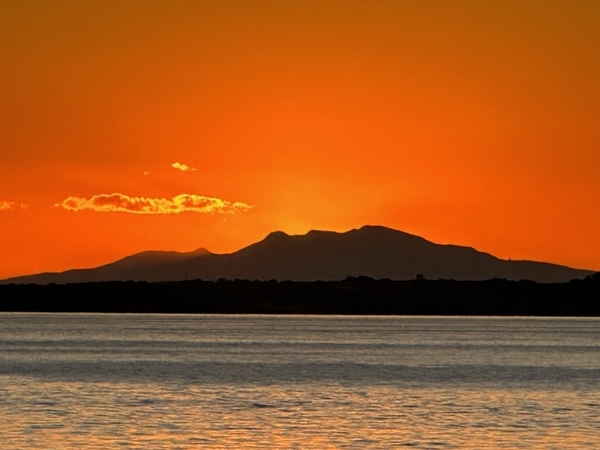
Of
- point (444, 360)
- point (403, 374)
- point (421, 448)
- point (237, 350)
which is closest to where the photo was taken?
point (421, 448)

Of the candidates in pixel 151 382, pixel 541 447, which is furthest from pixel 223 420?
pixel 151 382

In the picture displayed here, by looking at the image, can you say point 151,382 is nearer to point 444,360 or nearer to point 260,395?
point 260,395

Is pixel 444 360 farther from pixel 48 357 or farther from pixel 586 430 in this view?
pixel 586 430

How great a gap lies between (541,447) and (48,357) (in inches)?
3138

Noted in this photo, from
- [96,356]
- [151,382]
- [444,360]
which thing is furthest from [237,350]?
[151,382]

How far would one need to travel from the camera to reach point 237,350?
470 feet

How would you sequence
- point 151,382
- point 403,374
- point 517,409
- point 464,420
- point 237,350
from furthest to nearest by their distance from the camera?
point 237,350
point 403,374
point 151,382
point 517,409
point 464,420

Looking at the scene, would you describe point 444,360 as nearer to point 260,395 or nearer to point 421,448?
point 260,395

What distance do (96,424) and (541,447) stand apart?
56.4ft

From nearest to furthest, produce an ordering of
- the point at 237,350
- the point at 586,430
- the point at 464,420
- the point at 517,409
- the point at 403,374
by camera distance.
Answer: the point at 586,430, the point at 464,420, the point at 517,409, the point at 403,374, the point at 237,350

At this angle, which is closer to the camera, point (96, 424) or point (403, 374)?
point (96, 424)

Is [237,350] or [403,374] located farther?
[237,350]

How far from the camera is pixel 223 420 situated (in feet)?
175

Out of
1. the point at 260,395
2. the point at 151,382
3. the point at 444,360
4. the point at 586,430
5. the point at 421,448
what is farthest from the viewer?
the point at 444,360
